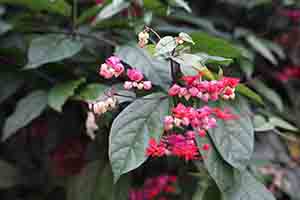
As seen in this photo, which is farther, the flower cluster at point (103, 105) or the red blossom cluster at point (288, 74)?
the red blossom cluster at point (288, 74)

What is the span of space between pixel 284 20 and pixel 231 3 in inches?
8.6

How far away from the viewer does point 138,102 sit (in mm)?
875

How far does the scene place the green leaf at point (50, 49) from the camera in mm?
1128

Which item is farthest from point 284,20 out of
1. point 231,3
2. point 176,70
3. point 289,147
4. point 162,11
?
point 176,70

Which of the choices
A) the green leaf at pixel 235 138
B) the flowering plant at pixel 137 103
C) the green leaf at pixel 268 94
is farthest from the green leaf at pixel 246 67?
the green leaf at pixel 235 138

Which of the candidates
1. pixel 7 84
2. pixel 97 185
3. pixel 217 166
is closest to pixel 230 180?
pixel 217 166

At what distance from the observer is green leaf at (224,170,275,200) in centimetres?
92

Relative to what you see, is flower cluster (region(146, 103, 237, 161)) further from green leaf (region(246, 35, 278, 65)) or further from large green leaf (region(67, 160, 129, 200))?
green leaf (region(246, 35, 278, 65))

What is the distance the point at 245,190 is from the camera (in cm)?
94

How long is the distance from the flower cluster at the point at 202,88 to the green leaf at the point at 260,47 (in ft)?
2.27

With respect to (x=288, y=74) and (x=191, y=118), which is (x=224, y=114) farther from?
(x=288, y=74)

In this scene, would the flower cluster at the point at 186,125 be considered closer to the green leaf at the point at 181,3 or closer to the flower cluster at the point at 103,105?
the flower cluster at the point at 103,105

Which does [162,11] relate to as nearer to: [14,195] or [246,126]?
[246,126]

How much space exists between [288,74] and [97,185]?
0.91 m
